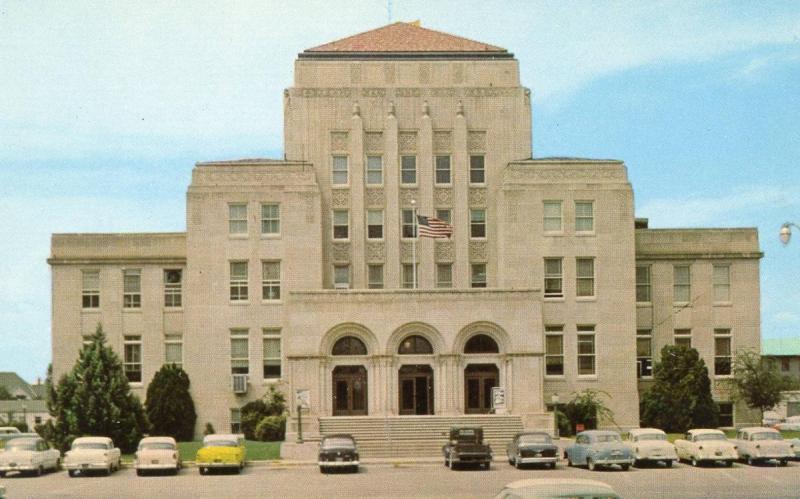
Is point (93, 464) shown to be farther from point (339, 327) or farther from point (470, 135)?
point (470, 135)

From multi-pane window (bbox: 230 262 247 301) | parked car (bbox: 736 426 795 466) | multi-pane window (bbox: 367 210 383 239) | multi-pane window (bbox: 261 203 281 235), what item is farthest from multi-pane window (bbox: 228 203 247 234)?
parked car (bbox: 736 426 795 466)

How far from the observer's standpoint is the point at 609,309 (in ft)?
200

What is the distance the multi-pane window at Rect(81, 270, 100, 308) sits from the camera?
62.3 meters

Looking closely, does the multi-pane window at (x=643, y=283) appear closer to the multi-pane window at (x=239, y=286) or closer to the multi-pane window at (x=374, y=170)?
the multi-pane window at (x=374, y=170)

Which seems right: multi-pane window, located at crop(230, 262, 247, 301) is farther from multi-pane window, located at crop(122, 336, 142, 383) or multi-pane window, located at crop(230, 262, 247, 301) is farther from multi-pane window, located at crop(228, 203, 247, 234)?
multi-pane window, located at crop(122, 336, 142, 383)

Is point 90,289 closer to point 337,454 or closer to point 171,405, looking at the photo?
point 171,405

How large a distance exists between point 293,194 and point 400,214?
5.65m

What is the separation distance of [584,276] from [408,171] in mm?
10405

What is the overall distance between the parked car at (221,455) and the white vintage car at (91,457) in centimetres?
306

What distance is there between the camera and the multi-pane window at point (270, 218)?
61156 millimetres

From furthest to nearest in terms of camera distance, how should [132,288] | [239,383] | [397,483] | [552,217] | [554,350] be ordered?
[132,288]
[552,217]
[554,350]
[239,383]
[397,483]

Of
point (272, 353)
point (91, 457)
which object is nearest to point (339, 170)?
point (272, 353)

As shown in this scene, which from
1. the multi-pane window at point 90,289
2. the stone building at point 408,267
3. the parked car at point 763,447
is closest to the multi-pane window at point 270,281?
the stone building at point 408,267

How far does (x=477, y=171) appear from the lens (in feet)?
208
